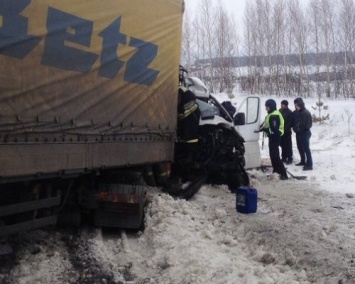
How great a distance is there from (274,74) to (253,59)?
250 cm

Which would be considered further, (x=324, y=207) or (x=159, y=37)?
(x=324, y=207)

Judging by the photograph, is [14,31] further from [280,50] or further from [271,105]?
[280,50]

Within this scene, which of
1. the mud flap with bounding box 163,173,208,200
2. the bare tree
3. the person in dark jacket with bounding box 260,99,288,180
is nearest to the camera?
the mud flap with bounding box 163,173,208,200

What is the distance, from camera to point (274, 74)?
35.4 m

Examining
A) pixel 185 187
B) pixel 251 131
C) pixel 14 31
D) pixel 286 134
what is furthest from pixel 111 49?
pixel 286 134

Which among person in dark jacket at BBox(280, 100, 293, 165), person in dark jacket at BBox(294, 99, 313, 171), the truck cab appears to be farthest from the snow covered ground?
person in dark jacket at BBox(280, 100, 293, 165)

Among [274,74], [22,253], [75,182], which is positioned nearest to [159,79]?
[75,182]

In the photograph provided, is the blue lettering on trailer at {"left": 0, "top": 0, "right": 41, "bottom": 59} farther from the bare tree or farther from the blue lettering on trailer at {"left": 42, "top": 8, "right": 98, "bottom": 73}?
the bare tree

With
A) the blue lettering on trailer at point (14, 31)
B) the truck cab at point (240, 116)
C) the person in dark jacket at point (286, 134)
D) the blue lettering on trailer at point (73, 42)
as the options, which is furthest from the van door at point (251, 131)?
the blue lettering on trailer at point (14, 31)

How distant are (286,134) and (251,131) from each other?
2.97 m

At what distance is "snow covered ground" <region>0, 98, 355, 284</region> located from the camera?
4.18m

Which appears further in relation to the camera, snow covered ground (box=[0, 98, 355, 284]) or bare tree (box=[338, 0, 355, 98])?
bare tree (box=[338, 0, 355, 98])

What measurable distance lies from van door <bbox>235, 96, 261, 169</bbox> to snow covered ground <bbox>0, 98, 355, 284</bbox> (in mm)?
2209

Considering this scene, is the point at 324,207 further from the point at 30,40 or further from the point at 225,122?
the point at 30,40
